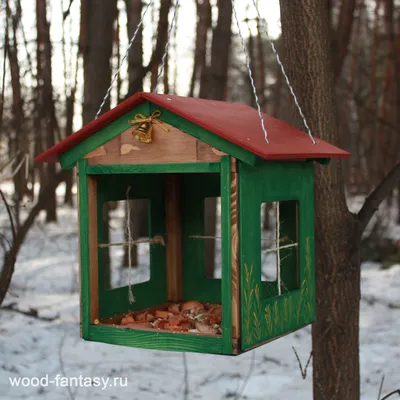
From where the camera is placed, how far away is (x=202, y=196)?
3.21m

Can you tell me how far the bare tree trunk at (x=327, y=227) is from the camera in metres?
3.33

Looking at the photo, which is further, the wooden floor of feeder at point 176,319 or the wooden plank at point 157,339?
the wooden floor of feeder at point 176,319

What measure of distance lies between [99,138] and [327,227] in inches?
51.5

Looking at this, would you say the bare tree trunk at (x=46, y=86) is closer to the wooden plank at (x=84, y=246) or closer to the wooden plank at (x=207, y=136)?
the wooden plank at (x=84, y=246)

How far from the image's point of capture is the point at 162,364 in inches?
241

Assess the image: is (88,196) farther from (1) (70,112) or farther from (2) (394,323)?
(2) (394,323)

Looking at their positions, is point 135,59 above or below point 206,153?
above

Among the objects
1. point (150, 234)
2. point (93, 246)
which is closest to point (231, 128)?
point (93, 246)

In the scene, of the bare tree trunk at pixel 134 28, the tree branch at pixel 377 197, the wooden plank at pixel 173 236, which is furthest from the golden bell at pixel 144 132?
the bare tree trunk at pixel 134 28

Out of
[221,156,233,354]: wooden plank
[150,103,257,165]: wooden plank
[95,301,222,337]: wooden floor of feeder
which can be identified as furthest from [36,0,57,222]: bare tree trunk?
[221,156,233,354]: wooden plank

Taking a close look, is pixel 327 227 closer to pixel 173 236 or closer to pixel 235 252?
pixel 173 236

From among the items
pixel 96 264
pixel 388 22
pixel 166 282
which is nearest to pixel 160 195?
pixel 166 282

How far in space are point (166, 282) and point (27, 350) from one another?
3426 millimetres

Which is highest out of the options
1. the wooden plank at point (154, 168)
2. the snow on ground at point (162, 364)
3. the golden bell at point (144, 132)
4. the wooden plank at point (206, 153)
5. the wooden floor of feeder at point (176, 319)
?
the golden bell at point (144, 132)
